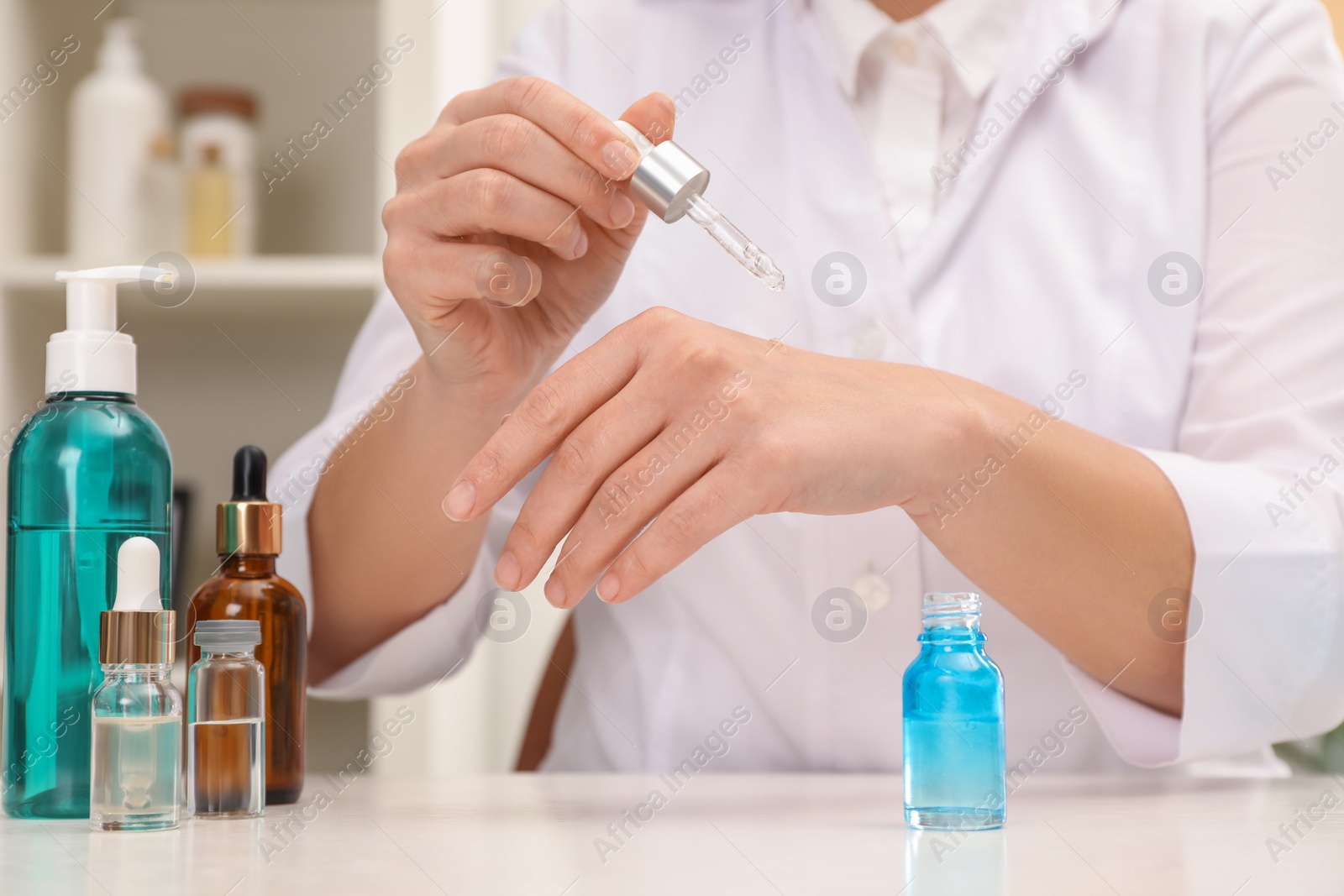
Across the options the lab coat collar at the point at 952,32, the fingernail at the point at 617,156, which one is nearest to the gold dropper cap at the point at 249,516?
the fingernail at the point at 617,156

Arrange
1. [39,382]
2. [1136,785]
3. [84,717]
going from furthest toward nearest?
[39,382]
[1136,785]
[84,717]

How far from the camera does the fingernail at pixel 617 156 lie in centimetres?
53

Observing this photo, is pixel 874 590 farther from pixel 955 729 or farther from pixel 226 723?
pixel 226 723

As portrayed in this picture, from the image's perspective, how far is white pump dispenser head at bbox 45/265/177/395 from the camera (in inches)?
20.8

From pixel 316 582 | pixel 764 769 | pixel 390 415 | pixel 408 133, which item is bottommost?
pixel 764 769

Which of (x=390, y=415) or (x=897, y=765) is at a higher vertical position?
(x=390, y=415)

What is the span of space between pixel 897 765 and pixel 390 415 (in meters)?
0.42

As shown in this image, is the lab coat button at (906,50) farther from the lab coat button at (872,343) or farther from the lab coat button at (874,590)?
the lab coat button at (874,590)

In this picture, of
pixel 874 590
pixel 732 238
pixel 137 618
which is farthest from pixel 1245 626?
pixel 137 618

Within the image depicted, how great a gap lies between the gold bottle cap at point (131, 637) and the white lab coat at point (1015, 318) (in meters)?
0.27

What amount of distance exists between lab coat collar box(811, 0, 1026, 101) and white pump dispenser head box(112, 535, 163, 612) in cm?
60

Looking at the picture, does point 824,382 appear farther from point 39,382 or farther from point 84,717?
point 39,382

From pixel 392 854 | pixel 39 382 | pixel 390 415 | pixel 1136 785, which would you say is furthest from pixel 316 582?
pixel 39 382

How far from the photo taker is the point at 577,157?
549 mm
